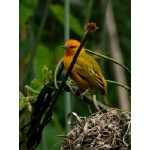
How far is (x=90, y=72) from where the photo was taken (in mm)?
1454

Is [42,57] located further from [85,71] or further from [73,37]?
[85,71]

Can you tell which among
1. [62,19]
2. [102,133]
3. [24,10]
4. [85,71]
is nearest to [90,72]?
[85,71]

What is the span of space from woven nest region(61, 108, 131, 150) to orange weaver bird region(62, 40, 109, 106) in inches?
4.6

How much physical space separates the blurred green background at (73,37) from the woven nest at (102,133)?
398mm

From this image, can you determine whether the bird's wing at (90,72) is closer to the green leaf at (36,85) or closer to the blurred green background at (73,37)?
the green leaf at (36,85)

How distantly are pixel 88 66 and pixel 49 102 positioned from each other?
108 millimetres

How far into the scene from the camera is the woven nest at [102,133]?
129 cm

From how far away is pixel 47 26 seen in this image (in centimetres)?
209

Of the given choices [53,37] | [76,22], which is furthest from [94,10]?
[53,37]

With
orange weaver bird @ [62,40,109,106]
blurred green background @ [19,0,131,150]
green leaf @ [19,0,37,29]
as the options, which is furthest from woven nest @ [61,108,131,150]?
green leaf @ [19,0,37,29]

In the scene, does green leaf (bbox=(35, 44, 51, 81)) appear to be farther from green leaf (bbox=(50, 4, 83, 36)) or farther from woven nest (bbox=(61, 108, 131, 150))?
woven nest (bbox=(61, 108, 131, 150))

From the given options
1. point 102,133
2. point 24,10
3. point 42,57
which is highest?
point 24,10

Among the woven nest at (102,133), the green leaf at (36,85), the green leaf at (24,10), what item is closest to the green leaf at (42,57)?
the green leaf at (24,10)

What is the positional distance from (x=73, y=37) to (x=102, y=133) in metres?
0.66
